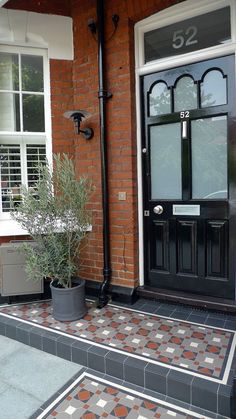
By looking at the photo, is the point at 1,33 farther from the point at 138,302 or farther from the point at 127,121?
the point at 138,302

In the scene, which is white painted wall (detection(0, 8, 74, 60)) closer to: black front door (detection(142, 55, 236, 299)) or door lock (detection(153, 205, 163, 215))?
black front door (detection(142, 55, 236, 299))

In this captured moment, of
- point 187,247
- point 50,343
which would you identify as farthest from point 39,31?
point 50,343

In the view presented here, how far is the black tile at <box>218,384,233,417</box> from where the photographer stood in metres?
1.83

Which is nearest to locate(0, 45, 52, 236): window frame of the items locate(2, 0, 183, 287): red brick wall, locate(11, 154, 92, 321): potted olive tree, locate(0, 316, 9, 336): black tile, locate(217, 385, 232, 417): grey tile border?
locate(2, 0, 183, 287): red brick wall

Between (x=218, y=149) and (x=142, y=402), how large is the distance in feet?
6.99

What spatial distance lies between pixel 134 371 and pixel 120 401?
0.21 metres

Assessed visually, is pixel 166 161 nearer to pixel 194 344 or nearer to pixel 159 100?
pixel 159 100

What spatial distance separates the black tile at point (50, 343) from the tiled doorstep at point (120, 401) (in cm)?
35

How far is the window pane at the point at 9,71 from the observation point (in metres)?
3.51

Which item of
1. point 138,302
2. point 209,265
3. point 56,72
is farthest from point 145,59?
point 138,302

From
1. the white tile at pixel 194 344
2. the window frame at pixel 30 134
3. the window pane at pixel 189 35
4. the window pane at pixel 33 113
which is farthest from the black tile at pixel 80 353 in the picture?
the window pane at pixel 189 35

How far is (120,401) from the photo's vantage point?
1.98 meters

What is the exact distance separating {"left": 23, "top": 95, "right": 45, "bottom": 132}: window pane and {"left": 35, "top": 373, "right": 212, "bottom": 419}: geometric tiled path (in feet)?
8.78

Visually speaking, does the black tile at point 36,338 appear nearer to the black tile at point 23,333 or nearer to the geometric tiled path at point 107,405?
the black tile at point 23,333
